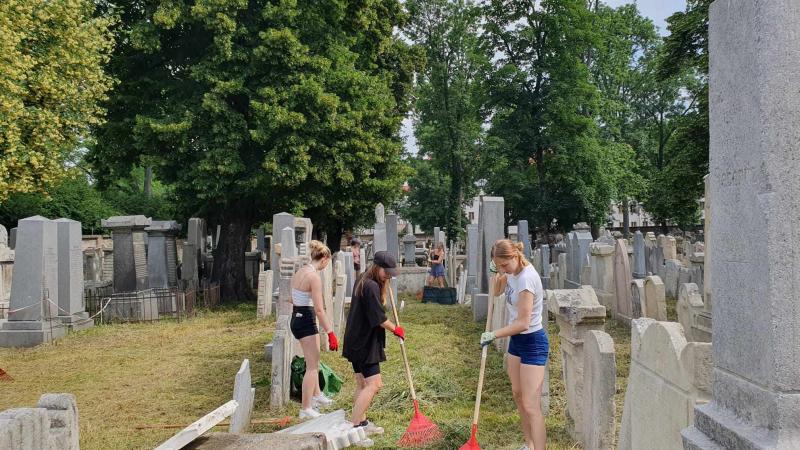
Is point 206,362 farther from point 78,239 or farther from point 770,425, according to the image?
point 770,425

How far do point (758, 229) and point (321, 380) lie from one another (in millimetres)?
5789

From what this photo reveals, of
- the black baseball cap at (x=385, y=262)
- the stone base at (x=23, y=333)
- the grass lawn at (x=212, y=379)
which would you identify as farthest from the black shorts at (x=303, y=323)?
the stone base at (x=23, y=333)

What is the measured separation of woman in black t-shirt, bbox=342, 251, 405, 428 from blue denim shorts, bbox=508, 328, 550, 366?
4.31 feet

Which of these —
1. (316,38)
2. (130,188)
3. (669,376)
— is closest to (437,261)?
(316,38)

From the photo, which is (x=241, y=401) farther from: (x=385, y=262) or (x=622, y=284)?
(x=622, y=284)

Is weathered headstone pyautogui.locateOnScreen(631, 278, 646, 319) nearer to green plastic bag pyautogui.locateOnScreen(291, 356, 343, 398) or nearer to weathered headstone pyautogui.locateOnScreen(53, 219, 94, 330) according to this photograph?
green plastic bag pyautogui.locateOnScreen(291, 356, 343, 398)

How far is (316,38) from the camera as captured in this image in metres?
18.0

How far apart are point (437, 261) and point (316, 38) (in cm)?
768

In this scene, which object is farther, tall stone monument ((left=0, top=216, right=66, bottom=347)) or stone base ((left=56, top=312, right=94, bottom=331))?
stone base ((left=56, top=312, right=94, bottom=331))

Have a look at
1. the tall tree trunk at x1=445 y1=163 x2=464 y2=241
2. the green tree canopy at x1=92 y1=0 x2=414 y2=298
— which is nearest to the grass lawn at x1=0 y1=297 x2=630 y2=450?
the green tree canopy at x1=92 y1=0 x2=414 y2=298

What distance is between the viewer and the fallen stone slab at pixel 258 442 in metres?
4.36

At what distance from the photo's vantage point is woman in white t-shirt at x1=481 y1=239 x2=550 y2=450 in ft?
15.9

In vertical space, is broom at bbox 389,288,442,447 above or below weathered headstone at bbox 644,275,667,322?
below

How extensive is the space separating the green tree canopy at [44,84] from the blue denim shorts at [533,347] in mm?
11381
